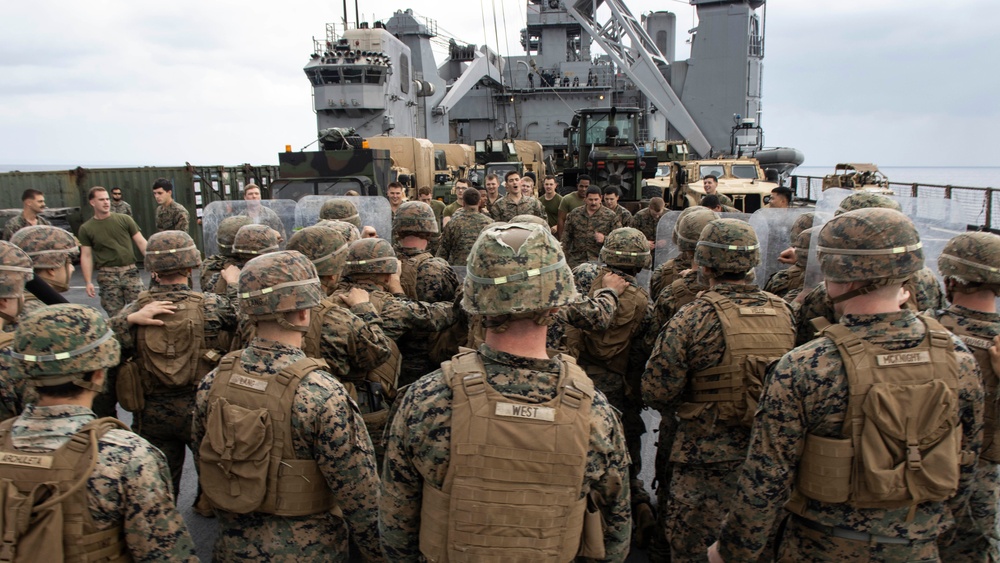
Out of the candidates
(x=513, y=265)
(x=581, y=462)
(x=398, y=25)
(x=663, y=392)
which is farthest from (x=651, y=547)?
(x=398, y=25)

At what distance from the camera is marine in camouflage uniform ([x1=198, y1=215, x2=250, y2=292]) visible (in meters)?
4.58

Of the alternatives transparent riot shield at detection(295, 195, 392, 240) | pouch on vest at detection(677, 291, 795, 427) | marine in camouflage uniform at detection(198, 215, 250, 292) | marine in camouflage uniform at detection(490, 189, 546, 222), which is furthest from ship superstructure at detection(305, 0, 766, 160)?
pouch on vest at detection(677, 291, 795, 427)

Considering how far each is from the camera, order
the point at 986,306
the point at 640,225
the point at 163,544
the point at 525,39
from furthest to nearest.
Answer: the point at 525,39 < the point at 640,225 < the point at 986,306 < the point at 163,544

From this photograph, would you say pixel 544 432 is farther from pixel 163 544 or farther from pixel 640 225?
pixel 640 225

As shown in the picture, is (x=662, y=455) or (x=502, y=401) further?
(x=662, y=455)

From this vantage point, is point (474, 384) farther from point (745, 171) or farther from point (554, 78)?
point (554, 78)

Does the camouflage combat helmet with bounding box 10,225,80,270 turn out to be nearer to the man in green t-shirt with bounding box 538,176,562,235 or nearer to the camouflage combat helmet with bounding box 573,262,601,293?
Result: the camouflage combat helmet with bounding box 573,262,601,293

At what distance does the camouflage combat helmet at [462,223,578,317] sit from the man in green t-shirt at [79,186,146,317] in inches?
245

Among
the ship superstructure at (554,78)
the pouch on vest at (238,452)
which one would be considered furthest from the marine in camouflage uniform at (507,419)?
the ship superstructure at (554,78)

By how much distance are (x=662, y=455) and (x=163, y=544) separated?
256 cm

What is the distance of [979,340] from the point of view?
2740mm

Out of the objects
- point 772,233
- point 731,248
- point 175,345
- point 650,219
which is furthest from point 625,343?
point 650,219

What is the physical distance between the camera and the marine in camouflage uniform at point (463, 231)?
6.25m

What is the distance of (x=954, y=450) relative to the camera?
6.98 feet
